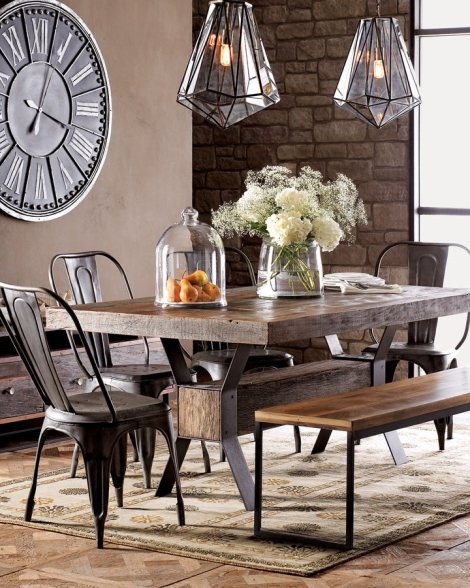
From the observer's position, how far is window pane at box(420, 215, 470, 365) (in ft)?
24.3

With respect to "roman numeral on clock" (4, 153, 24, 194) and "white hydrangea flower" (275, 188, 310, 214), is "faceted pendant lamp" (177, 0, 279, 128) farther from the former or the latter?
"roman numeral on clock" (4, 153, 24, 194)

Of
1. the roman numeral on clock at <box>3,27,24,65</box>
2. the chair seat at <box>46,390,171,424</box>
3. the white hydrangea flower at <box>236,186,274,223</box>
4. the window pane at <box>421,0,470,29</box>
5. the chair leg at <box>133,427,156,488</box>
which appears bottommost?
the chair leg at <box>133,427,156,488</box>

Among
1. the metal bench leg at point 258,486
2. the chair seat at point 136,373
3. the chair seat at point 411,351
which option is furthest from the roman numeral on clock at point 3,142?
the metal bench leg at point 258,486

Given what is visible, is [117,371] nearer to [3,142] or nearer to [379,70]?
[3,142]

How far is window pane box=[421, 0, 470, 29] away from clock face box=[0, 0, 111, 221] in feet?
7.36

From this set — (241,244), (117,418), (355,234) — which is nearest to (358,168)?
(355,234)

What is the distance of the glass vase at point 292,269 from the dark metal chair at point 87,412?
0.89 metres

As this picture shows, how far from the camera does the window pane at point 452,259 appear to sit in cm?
741

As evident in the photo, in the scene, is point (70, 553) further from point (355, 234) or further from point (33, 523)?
point (355, 234)

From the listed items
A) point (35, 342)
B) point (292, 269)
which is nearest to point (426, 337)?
point (292, 269)

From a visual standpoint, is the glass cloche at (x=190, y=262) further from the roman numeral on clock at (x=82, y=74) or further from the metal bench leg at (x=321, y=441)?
the roman numeral on clock at (x=82, y=74)

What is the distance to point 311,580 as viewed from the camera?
11.5ft

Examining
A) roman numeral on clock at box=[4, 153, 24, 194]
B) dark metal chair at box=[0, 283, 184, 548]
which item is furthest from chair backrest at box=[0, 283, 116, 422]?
roman numeral on clock at box=[4, 153, 24, 194]

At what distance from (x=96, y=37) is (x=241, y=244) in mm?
2254
